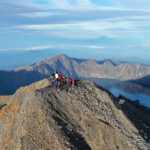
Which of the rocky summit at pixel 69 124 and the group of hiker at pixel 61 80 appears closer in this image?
the rocky summit at pixel 69 124

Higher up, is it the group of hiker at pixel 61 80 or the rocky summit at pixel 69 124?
the group of hiker at pixel 61 80

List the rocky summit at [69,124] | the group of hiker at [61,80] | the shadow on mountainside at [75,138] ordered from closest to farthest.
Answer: the shadow on mountainside at [75,138] < the rocky summit at [69,124] < the group of hiker at [61,80]

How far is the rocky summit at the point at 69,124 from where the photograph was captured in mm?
23484

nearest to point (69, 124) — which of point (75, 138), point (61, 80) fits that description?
point (75, 138)

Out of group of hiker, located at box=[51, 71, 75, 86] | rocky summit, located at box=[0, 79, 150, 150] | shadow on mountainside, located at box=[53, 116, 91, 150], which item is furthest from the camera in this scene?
group of hiker, located at box=[51, 71, 75, 86]

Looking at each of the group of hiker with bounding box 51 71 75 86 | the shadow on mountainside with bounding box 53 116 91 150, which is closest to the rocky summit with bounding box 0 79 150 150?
the shadow on mountainside with bounding box 53 116 91 150

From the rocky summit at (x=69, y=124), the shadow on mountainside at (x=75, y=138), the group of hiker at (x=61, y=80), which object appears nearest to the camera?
the shadow on mountainside at (x=75, y=138)

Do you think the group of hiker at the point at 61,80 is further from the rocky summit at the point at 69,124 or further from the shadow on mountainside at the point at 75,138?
the shadow on mountainside at the point at 75,138

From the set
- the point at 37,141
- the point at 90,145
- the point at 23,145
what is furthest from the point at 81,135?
the point at 23,145

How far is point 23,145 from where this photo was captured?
916 inches

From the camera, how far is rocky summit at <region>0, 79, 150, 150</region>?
2348 cm

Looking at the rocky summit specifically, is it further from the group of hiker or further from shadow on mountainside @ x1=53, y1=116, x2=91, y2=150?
the group of hiker

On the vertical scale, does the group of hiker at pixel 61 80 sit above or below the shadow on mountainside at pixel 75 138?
above

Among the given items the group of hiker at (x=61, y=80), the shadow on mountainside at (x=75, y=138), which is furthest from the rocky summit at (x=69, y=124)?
the group of hiker at (x=61, y=80)
